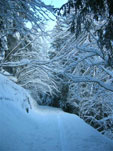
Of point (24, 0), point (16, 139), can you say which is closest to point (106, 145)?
point (16, 139)

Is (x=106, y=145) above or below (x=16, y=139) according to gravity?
below

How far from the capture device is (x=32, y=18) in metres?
5.36

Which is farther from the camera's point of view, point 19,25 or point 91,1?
point 19,25

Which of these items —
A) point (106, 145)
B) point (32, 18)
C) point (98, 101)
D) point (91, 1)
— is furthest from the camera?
point (98, 101)

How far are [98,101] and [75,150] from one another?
8793 millimetres

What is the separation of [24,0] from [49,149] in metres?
5.01

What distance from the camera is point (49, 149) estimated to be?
5078 mm

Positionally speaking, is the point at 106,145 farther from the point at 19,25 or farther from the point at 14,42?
the point at 14,42

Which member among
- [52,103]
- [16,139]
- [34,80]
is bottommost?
[52,103]

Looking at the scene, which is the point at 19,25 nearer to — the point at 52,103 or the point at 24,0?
the point at 24,0

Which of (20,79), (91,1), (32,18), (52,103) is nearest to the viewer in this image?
(91,1)

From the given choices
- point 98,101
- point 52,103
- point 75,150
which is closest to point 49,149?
point 75,150

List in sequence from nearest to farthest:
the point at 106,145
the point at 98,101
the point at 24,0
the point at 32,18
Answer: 1. the point at 24,0
2. the point at 32,18
3. the point at 106,145
4. the point at 98,101

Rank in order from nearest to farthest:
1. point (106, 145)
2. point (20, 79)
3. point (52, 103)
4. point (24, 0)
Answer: point (24, 0)
point (106, 145)
point (20, 79)
point (52, 103)
